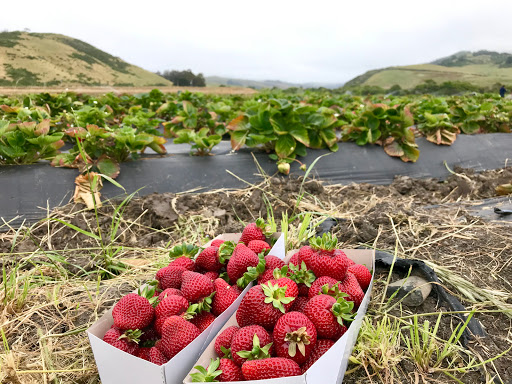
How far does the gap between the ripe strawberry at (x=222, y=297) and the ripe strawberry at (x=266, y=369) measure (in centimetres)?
38

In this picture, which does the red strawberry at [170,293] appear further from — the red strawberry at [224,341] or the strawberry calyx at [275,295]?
the strawberry calyx at [275,295]

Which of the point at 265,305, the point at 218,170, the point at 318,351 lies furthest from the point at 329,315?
the point at 218,170

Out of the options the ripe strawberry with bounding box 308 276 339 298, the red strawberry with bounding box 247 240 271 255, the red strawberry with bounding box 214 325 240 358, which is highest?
the red strawberry with bounding box 247 240 271 255

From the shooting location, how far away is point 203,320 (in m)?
1.42

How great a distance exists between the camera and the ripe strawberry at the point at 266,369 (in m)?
1.08

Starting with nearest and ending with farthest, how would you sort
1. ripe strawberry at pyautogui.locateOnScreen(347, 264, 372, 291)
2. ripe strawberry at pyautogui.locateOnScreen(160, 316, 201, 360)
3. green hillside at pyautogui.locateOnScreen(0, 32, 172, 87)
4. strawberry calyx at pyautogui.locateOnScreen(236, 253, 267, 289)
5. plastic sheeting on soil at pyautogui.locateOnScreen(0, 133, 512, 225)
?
ripe strawberry at pyautogui.locateOnScreen(160, 316, 201, 360) < strawberry calyx at pyautogui.locateOnScreen(236, 253, 267, 289) < ripe strawberry at pyautogui.locateOnScreen(347, 264, 372, 291) < plastic sheeting on soil at pyautogui.locateOnScreen(0, 133, 512, 225) < green hillside at pyautogui.locateOnScreen(0, 32, 172, 87)

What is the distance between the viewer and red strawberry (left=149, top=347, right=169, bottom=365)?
1.24 meters

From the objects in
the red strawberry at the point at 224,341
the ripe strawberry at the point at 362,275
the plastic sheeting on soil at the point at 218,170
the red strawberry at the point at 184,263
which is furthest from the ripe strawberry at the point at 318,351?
the plastic sheeting on soil at the point at 218,170

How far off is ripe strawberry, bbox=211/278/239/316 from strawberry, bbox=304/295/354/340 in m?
0.33

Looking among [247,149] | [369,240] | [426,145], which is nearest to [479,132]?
[426,145]

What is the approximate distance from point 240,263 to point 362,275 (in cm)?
57

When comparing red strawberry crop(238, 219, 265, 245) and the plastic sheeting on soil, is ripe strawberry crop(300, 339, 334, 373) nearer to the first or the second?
red strawberry crop(238, 219, 265, 245)

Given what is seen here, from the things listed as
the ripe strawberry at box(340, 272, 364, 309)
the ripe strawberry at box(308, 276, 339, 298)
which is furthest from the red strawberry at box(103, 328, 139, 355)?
the ripe strawberry at box(340, 272, 364, 309)

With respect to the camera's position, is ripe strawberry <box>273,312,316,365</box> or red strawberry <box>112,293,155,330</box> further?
red strawberry <box>112,293,155,330</box>
